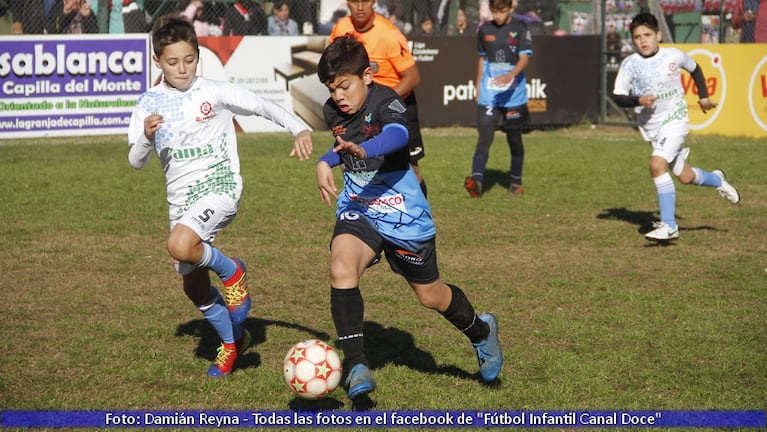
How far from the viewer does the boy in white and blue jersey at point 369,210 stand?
5.51m

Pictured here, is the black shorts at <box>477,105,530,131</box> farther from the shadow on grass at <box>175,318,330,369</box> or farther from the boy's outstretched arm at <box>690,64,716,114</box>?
the shadow on grass at <box>175,318,330,369</box>

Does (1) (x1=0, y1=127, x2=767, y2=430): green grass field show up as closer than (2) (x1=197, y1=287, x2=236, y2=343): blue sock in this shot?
Yes

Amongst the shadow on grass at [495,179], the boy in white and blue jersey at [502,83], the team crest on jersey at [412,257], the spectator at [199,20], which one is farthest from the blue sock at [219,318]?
the spectator at [199,20]

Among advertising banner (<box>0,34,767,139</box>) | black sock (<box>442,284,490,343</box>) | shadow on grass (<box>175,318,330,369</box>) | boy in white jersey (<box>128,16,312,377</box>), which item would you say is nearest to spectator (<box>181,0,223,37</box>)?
advertising banner (<box>0,34,767,139</box>)

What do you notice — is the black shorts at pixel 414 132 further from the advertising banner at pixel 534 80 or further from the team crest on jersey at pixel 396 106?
the advertising banner at pixel 534 80

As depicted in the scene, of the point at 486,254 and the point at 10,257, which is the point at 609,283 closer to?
A: the point at 486,254

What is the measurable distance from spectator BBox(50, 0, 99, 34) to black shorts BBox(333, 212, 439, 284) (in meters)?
12.6

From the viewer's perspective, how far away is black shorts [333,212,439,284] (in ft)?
18.6

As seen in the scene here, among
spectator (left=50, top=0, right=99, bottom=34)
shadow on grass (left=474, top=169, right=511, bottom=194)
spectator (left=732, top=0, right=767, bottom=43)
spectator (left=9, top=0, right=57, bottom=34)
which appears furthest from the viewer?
spectator (left=732, top=0, right=767, bottom=43)

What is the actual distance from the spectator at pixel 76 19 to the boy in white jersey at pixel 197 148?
11.6 m

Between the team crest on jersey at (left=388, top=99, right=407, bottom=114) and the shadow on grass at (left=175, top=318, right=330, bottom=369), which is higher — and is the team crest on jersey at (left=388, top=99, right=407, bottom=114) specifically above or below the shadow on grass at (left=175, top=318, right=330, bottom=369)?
above

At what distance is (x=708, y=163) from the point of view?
14.9m

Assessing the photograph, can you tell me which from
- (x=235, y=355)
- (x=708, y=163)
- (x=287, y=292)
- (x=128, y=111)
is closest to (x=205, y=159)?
(x=235, y=355)

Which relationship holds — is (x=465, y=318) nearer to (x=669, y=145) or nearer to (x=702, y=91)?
(x=669, y=145)
